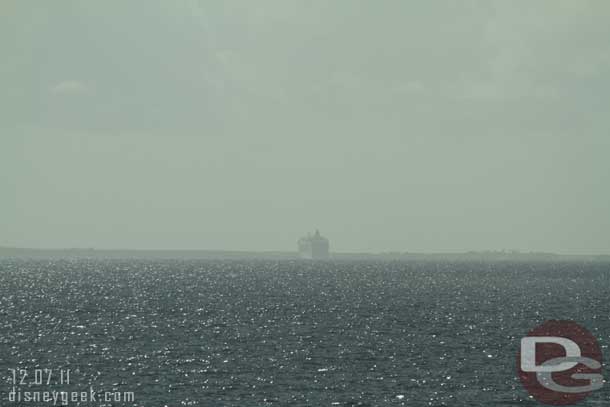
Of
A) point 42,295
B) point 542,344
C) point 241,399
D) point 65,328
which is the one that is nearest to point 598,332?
point 542,344

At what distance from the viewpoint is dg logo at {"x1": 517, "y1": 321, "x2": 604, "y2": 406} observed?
60.2 meters

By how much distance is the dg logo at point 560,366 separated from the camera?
6025 centimetres

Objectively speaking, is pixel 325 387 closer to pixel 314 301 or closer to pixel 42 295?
pixel 314 301

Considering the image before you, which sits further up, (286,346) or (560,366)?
(286,346)

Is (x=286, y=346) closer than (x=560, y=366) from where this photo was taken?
No

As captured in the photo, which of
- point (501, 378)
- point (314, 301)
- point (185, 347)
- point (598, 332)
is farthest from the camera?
point (314, 301)

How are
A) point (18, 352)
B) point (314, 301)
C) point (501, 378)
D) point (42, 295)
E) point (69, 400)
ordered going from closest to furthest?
point (69, 400) < point (501, 378) < point (18, 352) < point (314, 301) < point (42, 295)

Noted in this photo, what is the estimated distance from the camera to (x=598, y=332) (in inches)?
3723

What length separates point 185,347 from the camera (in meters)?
82.4

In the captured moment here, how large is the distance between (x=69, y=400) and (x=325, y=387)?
1870 cm

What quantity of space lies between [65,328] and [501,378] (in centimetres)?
5496

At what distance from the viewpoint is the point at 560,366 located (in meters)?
70.8

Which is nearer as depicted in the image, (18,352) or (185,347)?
(18,352)

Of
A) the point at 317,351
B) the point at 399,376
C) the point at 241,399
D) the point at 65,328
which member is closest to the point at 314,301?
the point at 65,328
